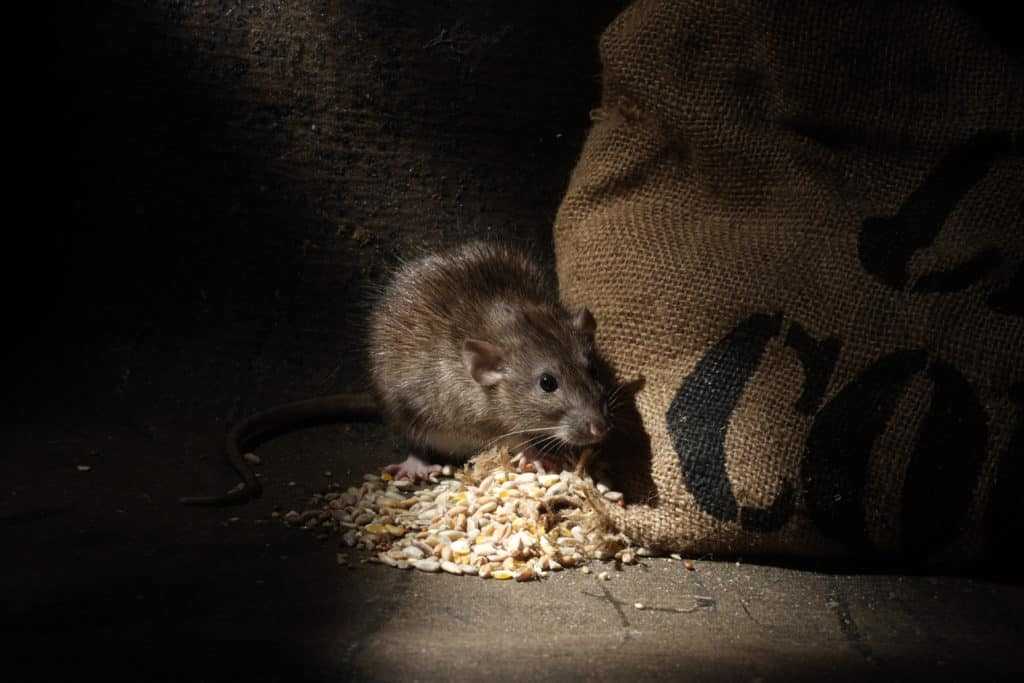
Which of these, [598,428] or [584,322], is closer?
[598,428]

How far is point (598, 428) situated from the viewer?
3084mm

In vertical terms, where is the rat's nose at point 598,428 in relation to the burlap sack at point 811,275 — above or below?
below

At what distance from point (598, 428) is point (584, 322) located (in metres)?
0.37

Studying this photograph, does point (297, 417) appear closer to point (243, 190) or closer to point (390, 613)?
point (243, 190)

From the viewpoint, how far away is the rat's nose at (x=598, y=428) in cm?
308

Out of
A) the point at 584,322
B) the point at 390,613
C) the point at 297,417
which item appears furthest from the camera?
the point at 297,417

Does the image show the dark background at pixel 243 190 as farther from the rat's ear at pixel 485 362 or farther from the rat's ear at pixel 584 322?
the rat's ear at pixel 584 322

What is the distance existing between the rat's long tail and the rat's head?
2.50 feet

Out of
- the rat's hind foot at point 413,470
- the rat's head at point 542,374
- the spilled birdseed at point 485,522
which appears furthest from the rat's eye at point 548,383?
the rat's hind foot at point 413,470

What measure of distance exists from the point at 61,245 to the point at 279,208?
89cm

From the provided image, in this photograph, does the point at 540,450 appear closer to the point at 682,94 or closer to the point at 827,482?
the point at 827,482

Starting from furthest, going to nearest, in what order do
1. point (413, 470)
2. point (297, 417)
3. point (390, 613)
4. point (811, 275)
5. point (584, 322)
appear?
point (297, 417) → point (413, 470) → point (584, 322) → point (811, 275) → point (390, 613)

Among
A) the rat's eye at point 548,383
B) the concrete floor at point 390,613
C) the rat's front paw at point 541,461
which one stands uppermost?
the rat's eye at point 548,383

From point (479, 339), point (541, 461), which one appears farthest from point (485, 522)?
point (479, 339)
